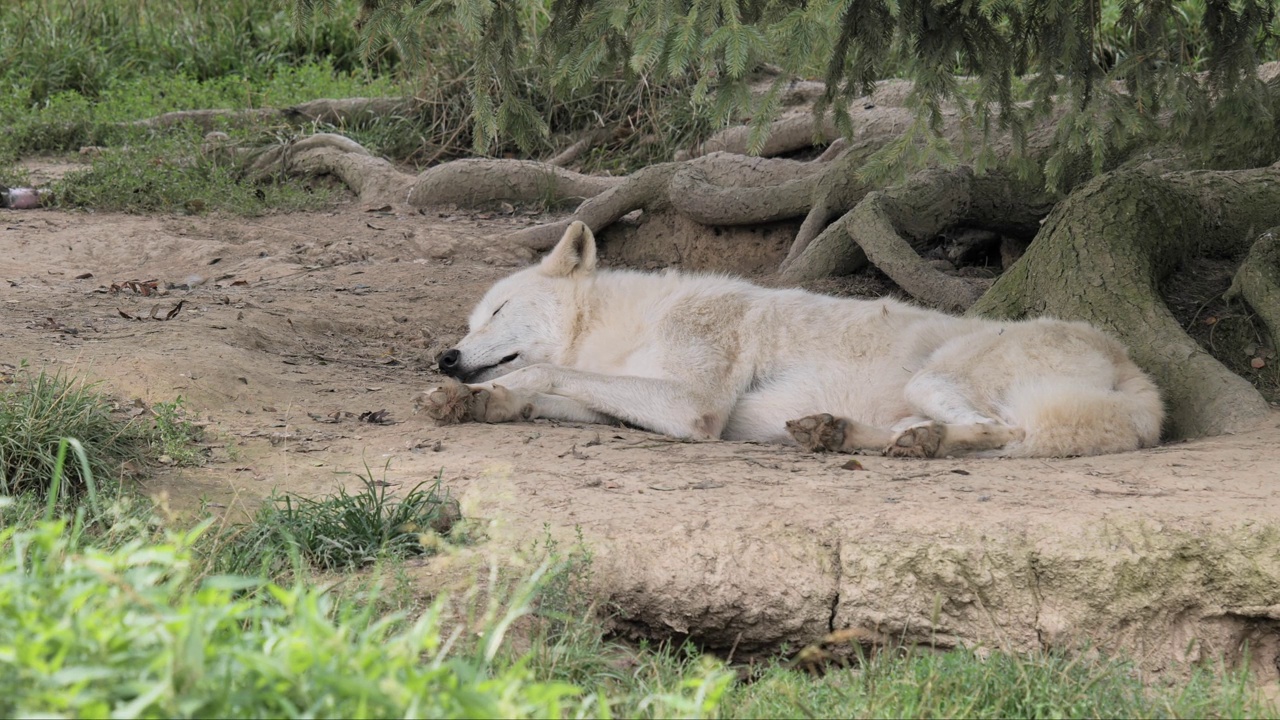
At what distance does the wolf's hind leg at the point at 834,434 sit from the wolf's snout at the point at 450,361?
1726mm

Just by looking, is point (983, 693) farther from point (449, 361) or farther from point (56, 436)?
point (449, 361)

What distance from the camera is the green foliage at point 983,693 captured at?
2.68m

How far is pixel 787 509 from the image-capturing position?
373 centimetres

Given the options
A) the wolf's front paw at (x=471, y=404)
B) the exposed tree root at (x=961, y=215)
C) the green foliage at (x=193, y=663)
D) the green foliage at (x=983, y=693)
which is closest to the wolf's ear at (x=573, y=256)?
the wolf's front paw at (x=471, y=404)

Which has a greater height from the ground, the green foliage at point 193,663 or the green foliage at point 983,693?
the green foliage at point 193,663

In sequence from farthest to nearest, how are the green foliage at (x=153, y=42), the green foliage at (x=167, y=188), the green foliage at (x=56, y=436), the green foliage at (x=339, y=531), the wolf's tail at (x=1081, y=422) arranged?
the green foliage at (x=153, y=42)
the green foliage at (x=167, y=188)
the wolf's tail at (x=1081, y=422)
the green foliage at (x=56, y=436)
the green foliage at (x=339, y=531)

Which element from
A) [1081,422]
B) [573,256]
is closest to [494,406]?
[573,256]

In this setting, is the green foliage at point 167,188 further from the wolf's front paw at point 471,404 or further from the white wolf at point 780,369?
the wolf's front paw at point 471,404

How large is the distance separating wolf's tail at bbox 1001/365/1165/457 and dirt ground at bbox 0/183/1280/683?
0.48 feet

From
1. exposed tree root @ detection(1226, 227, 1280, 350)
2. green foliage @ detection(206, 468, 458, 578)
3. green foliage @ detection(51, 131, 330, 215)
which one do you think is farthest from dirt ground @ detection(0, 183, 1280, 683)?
green foliage @ detection(51, 131, 330, 215)

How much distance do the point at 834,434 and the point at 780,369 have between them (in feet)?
2.06

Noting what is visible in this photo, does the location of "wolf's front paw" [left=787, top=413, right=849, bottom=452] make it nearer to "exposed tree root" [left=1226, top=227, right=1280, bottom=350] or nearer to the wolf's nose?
the wolf's nose

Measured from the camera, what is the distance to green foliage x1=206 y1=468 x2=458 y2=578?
3408 mm

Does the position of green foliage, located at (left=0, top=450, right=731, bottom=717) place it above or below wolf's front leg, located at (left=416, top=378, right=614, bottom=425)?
above
